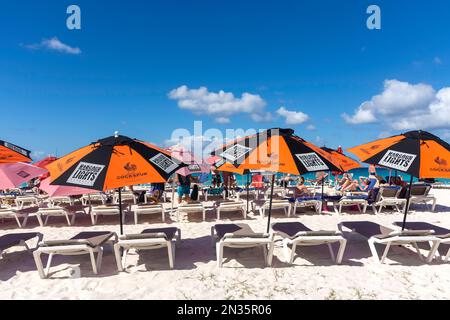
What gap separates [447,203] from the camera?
1038 cm

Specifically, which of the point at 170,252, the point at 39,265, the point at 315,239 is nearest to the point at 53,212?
the point at 39,265

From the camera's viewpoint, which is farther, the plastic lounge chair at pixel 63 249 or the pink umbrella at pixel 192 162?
the pink umbrella at pixel 192 162

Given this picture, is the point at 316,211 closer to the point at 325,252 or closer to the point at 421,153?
the point at 325,252

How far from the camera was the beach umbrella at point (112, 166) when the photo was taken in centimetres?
374

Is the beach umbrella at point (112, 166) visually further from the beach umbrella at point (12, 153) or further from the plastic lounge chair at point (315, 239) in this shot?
the plastic lounge chair at point (315, 239)

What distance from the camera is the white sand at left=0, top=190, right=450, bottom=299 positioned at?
351 cm

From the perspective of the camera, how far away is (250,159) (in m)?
4.45

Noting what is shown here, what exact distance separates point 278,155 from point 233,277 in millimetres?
1965

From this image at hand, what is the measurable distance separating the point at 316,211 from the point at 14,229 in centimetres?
863

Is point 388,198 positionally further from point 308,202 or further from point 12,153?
point 12,153

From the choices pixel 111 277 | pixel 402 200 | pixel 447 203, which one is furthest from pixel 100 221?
pixel 447 203

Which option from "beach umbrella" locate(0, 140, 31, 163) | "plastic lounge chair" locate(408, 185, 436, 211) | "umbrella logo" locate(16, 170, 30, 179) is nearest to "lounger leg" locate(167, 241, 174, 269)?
"beach umbrella" locate(0, 140, 31, 163)

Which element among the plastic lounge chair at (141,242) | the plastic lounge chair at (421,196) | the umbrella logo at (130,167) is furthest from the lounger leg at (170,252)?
the plastic lounge chair at (421,196)

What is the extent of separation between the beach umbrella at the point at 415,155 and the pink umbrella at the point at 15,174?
6.92 metres
